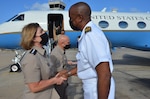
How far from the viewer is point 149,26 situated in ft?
50.8

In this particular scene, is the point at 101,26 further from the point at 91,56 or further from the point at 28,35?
the point at 91,56

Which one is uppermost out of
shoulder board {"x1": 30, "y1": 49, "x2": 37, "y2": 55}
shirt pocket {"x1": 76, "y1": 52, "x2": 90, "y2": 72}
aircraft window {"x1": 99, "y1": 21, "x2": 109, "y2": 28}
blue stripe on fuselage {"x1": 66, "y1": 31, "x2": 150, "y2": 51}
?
aircraft window {"x1": 99, "y1": 21, "x2": 109, "y2": 28}

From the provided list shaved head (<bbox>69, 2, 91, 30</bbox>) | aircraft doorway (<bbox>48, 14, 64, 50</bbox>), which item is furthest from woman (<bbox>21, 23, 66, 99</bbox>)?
aircraft doorway (<bbox>48, 14, 64, 50</bbox>)

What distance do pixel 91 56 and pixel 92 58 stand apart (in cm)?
2

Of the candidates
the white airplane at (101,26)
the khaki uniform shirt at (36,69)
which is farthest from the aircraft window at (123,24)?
the khaki uniform shirt at (36,69)

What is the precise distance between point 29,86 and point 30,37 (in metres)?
0.56

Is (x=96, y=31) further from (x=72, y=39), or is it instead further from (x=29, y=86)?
(x=72, y=39)

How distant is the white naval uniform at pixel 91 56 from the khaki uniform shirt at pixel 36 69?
0.56m

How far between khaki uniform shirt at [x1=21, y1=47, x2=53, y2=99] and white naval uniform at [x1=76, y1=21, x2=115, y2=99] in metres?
0.56

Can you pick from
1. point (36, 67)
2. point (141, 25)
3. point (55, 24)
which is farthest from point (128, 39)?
point (36, 67)

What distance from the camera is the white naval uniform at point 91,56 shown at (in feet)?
7.44

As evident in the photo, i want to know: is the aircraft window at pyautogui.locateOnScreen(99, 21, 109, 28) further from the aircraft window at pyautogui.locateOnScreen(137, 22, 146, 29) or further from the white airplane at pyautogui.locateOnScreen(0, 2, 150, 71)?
the aircraft window at pyautogui.locateOnScreen(137, 22, 146, 29)

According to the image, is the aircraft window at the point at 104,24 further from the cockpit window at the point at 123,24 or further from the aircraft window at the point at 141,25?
the aircraft window at the point at 141,25

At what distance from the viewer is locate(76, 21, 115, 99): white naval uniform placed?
7.44 feet
